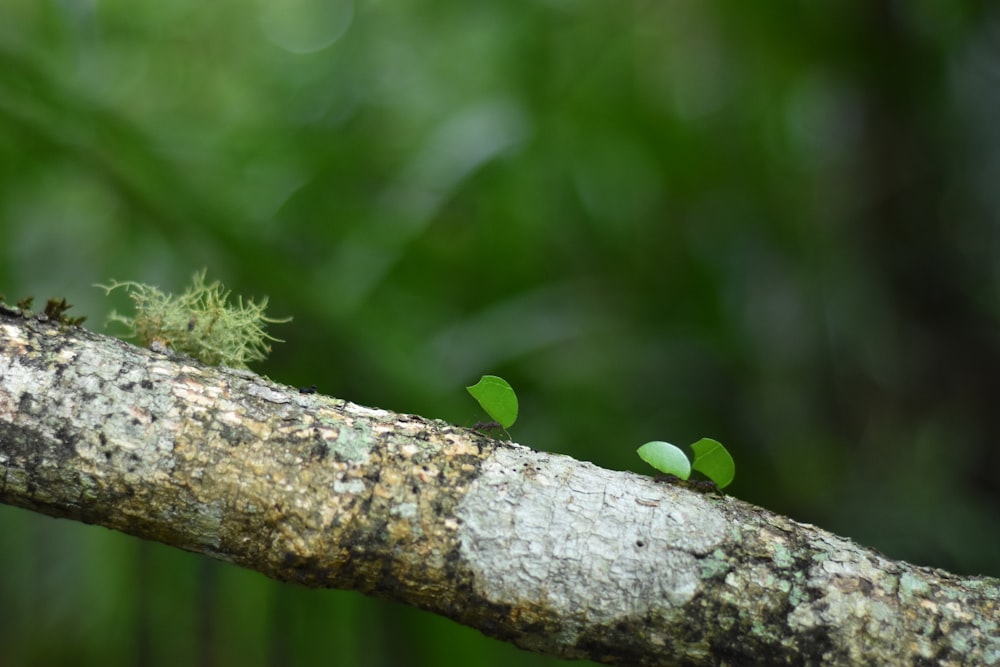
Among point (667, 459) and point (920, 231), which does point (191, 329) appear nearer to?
point (667, 459)

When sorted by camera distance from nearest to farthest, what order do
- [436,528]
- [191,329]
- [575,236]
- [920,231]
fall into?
1. [436,528]
2. [191,329]
3. [920,231]
4. [575,236]

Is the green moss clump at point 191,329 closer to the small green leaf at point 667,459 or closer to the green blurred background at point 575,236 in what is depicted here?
the small green leaf at point 667,459

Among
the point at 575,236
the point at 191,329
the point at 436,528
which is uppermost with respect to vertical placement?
the point at 575,236

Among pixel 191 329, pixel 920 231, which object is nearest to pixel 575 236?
pixel 920 231

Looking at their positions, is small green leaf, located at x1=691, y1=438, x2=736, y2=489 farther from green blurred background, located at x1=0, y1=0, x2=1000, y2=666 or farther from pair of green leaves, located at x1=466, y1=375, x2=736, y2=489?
green blurred background, located at x1=0, y1=0, x2=1000, y2=666

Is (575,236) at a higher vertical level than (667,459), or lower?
higher

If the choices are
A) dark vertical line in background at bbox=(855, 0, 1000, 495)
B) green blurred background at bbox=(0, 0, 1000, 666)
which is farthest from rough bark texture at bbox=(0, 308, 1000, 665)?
A: dark vertical line in background at bbox=(855, 0, 1000, 495)

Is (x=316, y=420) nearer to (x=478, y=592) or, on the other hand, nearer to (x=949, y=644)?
(x=478, y=592)
